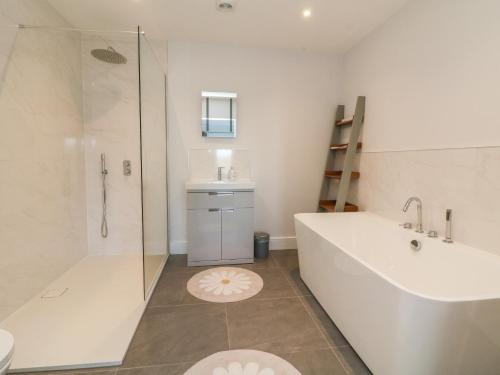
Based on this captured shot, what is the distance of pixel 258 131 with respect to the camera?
323 centimetres

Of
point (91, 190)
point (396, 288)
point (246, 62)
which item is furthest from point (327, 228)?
point (91, 190)

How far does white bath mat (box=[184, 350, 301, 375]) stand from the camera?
1424mm

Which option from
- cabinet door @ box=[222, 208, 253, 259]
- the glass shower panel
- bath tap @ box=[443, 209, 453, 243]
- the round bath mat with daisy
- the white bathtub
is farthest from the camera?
cabinet door @ box=[222, 208, 253, 259]

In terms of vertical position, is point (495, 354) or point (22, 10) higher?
point (22, 10)

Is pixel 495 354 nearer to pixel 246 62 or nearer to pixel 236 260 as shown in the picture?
pixel 236 260

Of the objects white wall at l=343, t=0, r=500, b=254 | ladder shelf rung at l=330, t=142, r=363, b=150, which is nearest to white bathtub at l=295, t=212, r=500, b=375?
white wall at l=343, t=0, r=500, b=254

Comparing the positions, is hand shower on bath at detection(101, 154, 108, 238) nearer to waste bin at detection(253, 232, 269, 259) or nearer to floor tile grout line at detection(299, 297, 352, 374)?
waste bin at detection(253, 232, 269, 259)

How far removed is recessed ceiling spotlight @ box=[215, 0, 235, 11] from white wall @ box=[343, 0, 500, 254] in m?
1.45

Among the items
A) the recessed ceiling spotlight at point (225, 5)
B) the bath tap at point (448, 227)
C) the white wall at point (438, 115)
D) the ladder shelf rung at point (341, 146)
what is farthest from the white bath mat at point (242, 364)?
the recessed ceiling spotlight at point (225, 5)

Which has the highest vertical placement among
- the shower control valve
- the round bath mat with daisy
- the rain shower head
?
the rain shower head

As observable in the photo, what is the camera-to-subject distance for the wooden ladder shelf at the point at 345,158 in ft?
9.12

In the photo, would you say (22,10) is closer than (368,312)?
No

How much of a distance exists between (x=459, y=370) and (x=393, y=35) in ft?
8.24

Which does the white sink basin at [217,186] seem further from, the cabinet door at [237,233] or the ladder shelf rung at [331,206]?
the ladder shelf rung at [331,206]
